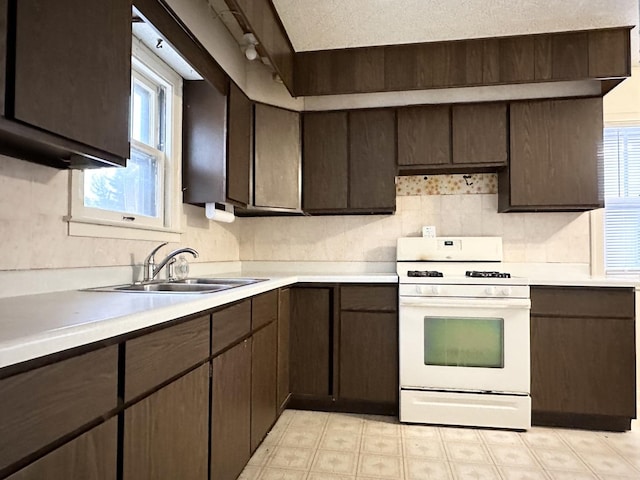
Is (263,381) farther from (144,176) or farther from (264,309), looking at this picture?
(144,176)

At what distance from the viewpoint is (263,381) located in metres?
2.21

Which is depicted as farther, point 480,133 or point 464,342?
point 480,133

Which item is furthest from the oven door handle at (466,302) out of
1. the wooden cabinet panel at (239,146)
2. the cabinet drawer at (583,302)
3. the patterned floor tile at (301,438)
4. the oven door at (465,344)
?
the wooden cabinet panel at (239,146)

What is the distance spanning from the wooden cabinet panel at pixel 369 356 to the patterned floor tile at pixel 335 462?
0.55 meters

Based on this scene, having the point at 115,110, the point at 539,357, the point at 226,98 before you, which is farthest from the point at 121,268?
the point at 539,357

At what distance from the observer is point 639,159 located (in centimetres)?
311

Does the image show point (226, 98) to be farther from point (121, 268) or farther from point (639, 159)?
point (639, 159)

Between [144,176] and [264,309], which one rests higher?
[144,176]

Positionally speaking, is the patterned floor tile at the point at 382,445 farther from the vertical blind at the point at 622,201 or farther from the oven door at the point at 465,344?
the vertical blind at the point at 622,201

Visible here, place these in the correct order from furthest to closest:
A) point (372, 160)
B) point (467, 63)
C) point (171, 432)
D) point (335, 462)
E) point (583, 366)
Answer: point (372, 160) < point (467, 63) < point (583, 366) < point (335, 462) < point (171, 432)

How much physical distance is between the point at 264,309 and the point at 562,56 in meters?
2.50

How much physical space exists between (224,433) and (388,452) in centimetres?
101

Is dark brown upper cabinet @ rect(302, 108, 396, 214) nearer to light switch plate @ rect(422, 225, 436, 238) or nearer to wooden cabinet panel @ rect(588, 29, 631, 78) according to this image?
light switch plate @ rect(422, 225, 436, 238)

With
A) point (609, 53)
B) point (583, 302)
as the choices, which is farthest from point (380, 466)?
point (609, 53)
